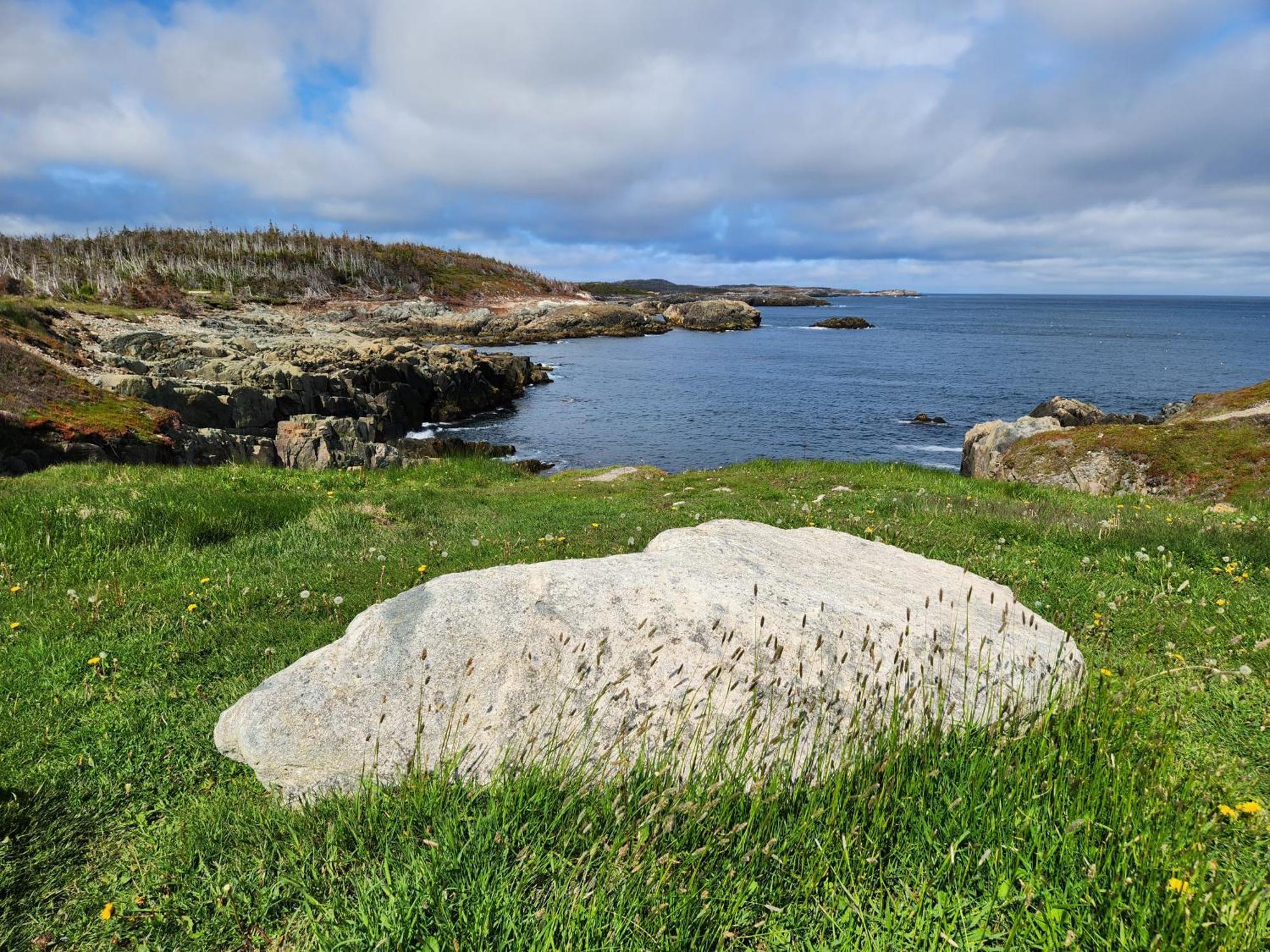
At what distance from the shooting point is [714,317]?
507 ft

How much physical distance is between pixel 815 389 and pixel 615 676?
69.0 m

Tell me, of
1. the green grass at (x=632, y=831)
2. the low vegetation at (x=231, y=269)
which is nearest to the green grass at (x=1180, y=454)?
the green grass at (x=632, y=831)

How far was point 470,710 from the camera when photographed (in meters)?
4.38

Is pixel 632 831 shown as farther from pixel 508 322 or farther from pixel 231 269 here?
pixel 231 269

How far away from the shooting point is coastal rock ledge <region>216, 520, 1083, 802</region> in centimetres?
416

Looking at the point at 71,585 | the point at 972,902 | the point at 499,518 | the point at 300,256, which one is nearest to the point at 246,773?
the point at 972,902

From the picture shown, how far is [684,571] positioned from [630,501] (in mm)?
10844

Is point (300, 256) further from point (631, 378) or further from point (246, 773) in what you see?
point (246, 773)

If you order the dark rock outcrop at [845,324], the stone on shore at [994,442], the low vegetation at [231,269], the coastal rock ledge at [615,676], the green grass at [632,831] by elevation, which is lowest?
the stone on shore at [994,442]

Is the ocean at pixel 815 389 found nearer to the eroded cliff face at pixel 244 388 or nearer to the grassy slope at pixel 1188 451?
the eroded cliff face at pixel 244 388

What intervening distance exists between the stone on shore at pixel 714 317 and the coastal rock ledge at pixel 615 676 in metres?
148

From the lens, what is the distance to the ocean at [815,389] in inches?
1750

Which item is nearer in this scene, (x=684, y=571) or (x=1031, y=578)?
(x=684, y=571)

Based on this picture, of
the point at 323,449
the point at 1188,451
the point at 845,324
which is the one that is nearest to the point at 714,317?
the point at 845,324
